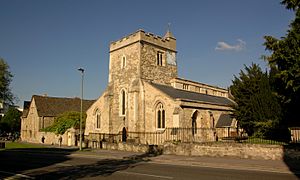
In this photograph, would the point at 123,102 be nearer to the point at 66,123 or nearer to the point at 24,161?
the point at 66,123

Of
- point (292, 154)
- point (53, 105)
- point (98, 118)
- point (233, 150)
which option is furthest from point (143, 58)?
point (53, 105)

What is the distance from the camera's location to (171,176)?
1236 cm

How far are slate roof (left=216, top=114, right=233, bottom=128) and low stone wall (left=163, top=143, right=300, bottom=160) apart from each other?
11125mm

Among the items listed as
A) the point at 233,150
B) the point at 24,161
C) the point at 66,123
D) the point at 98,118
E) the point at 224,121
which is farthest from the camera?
the point at 66,123

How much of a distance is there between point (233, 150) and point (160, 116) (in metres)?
12.2

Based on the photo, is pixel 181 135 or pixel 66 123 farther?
pixel 66 123

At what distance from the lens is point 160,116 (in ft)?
104

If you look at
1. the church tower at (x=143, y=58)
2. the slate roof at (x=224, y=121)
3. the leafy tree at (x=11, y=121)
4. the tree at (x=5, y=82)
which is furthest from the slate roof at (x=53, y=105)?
the slate roof at (x=224, y=121)

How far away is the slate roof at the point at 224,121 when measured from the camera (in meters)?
32.8

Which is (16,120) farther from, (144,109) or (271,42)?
(271,42)

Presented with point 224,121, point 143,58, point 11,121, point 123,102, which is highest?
point 143,58

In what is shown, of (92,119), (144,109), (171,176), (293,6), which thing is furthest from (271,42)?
(92,119)

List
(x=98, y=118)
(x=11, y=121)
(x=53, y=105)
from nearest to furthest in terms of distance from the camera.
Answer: (x=98, y=118) < (x=53, y=105) < (x=11, y=121)

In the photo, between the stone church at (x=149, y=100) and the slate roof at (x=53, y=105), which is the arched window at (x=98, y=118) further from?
the slate roof at (x=53, y=105)
